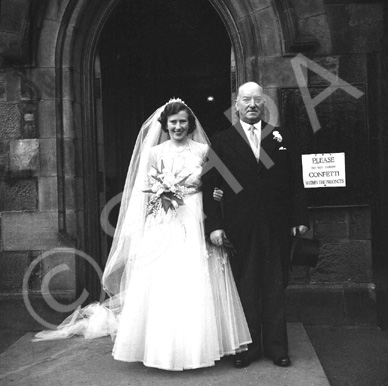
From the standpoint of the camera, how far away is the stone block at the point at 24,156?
527 centimetres

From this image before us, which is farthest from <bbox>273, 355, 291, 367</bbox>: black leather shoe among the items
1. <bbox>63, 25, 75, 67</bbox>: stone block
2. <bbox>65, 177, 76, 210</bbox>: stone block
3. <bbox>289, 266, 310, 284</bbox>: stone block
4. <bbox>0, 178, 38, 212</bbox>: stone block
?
<bbox>63, 25, 75, 67</bbox>: stone block

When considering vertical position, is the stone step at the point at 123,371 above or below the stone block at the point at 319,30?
below

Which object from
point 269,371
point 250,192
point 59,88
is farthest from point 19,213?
point 269,371

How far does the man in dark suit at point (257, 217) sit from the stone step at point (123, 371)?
162 mm

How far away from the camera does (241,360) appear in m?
3.94

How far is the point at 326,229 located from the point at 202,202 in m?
1.69

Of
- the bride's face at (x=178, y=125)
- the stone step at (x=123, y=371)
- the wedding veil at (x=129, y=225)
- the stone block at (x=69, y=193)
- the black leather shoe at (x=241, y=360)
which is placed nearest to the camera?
the stone step at (x=123, y=371)

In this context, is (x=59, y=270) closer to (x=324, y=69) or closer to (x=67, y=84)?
(x=67, y=84)

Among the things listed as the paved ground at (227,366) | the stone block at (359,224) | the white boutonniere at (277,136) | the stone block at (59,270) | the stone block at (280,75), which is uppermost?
the stone block at (280,75)

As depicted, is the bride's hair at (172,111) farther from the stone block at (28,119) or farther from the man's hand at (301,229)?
the stone block at (28,119)

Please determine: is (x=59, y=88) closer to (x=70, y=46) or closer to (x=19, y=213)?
(x=70, y=46)

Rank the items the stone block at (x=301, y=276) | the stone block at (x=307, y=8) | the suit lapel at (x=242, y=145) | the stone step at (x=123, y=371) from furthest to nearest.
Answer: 1. the stone block at (x=301, y=276)
2. the stone block at (x=307, y=8)
3. the suit lapel at (x=242, y=145)
4. the stone step at (x=123, y=371)

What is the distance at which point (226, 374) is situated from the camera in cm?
381

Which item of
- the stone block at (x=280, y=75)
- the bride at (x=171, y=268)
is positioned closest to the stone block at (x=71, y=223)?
the bride at (x=171, y=268)
